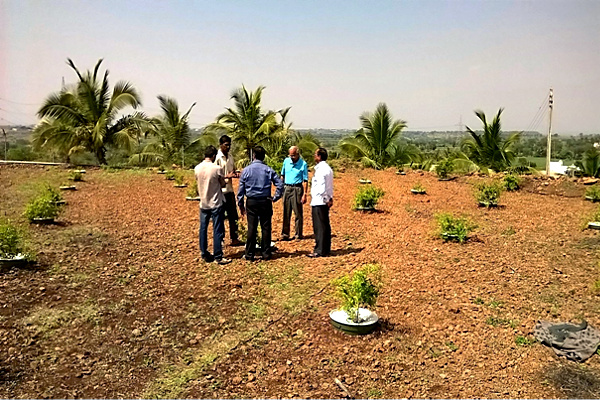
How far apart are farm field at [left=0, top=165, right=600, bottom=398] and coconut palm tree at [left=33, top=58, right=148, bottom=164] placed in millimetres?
8998

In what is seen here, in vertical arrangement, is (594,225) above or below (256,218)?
below

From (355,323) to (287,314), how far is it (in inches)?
30.5

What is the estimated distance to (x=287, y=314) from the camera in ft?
16.3

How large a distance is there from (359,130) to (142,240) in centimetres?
1540

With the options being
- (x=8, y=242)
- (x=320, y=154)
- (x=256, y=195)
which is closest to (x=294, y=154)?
(x=320, y=154)

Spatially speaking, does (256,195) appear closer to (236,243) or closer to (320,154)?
(320,154)

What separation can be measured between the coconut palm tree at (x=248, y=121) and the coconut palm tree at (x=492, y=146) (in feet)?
25.8

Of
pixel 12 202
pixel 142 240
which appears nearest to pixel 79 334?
pixel 142 240

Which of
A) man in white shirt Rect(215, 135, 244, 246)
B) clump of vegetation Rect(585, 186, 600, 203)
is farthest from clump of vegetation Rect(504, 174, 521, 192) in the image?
man in white shirt Rect(215, 135, 244, 246)

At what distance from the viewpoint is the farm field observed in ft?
12.1

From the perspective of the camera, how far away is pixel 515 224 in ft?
30.7

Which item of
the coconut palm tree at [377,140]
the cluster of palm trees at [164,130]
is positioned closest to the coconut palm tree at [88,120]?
the cluster of palm trees at [164,130]

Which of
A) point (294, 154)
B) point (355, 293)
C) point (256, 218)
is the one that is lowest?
Answer: point (355, 293)

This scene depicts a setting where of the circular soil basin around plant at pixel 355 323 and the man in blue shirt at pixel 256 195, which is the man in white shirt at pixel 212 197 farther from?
the circular soil basin around plant at pixel 355 323
